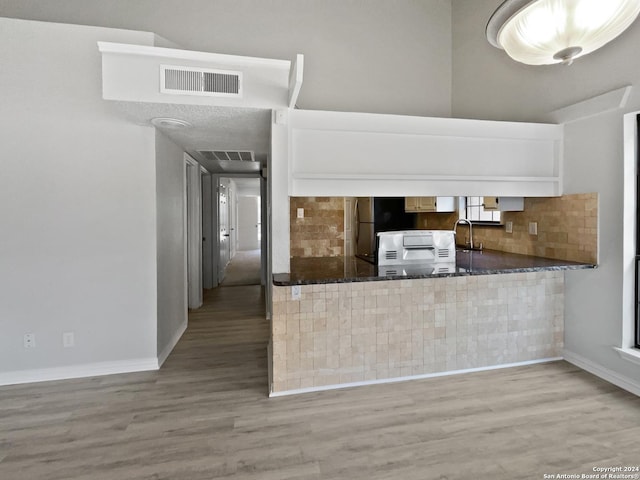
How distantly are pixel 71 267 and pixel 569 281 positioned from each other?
4.26 metres

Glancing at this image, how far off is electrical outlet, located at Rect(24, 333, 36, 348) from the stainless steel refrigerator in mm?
3242

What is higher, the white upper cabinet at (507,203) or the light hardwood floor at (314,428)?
the white upper cabinet at (507,203)

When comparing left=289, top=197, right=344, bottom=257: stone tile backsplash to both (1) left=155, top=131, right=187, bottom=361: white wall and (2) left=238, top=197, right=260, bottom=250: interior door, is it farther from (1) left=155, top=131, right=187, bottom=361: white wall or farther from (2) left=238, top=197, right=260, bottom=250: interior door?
(2) left=238, top=197, right=260, bottom=250: interior door

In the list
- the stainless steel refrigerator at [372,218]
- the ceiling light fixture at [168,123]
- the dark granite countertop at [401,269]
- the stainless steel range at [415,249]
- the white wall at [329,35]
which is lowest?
the dark granite countertop at [401,269]

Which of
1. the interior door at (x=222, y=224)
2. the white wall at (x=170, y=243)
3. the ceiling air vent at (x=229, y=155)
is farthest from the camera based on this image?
the interior door at (x=222, y=224)

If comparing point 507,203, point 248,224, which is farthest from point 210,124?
point 248,224

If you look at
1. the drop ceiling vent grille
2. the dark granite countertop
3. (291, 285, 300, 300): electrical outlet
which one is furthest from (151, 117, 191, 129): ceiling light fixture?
(291, 285, 300, 300): electrical outlet

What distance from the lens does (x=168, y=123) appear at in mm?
2709

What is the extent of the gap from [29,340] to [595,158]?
4.77m

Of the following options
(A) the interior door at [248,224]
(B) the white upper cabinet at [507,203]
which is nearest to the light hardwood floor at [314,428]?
(B) the white upper cabinet at [507,203]

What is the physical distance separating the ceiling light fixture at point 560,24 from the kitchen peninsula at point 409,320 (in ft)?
4.56

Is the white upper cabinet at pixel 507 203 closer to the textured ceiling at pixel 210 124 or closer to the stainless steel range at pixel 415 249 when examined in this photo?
the stainless steel range at pixel 415 249

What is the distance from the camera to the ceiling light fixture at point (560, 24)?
56.6 inches

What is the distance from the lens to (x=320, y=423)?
2127 millimetres
